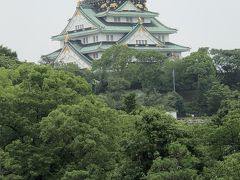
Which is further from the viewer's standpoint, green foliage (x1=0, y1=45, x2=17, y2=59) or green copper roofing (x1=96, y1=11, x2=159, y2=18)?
green copper roofing (x1=96, y1=11, x2=159, y2=18)

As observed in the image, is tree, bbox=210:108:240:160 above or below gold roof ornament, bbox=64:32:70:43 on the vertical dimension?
below

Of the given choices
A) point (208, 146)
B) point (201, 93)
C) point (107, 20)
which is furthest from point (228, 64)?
point (208, 146)

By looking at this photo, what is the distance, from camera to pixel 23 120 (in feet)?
83.9

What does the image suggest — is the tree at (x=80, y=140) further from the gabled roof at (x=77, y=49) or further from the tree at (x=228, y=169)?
the gabled roof at (x=77, y=49)

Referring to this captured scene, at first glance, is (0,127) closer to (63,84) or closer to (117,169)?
(63,84)

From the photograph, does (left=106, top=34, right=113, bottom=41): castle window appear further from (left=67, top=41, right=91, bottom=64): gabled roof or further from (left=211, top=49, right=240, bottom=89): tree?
(left=211, top=49, right=240, bottom=89): tree

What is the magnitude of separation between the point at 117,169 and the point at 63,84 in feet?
22.8

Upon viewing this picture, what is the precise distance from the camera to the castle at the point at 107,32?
71375mm

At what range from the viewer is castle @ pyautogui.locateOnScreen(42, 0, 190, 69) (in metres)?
71.4

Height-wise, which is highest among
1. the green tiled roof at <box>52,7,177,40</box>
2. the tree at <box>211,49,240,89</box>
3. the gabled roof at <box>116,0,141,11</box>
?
the gabled roof at <box>116,0,141,11</box>

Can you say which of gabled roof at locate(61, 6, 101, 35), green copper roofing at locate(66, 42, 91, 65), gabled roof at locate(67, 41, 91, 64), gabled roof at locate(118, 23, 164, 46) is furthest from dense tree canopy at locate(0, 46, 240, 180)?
gabled roof at locate(61, 6, 101, 35)

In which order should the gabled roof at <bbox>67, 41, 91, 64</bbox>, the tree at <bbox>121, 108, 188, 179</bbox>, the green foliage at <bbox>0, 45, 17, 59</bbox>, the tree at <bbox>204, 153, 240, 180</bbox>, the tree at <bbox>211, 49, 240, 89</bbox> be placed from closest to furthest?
the tree at <bbox>204, 153, 240, 180</bbox>
the tree at <bbox>121, 108, 188, 179</bbox>
the green foliage at <bbox>0, 45, 17, 59</bbox>
the tree at <bbox>211, 49, 240, 89</bbox>
the gabled roof at <bbox>67, 41, 91, 64</bbox>

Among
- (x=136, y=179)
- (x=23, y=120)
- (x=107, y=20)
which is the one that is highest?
(x=107, y=20)

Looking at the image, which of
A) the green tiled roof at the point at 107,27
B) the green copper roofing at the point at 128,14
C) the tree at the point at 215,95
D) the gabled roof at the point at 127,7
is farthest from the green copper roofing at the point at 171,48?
the tree at the point at 215,95
